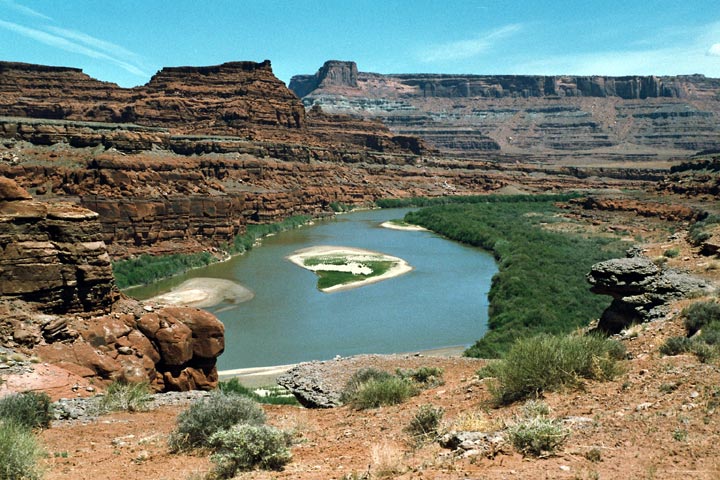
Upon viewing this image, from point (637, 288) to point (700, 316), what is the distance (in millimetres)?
2910

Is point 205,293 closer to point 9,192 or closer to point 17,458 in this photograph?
point 9,192

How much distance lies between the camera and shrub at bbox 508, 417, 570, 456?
6156 mm

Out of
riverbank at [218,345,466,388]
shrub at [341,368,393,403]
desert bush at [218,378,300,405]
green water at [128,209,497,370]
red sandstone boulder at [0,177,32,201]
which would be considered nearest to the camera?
shrub at [341,368,393,403]

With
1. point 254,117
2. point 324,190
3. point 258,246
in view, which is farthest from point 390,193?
point 258,246

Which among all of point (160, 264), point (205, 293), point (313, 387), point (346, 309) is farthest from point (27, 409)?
point (160, 264)

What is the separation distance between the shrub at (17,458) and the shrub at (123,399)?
128 inches

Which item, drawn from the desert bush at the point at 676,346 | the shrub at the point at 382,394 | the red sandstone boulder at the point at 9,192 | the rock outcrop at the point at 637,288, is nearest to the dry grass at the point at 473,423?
the shrub at the point at 382,394

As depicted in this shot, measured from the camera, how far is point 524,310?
23859 millimetres

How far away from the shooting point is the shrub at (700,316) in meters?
10.5

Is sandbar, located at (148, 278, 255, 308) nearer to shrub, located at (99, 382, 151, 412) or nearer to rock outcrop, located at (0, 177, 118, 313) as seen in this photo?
rock outcrop, located at (0, 177, 118, 313)

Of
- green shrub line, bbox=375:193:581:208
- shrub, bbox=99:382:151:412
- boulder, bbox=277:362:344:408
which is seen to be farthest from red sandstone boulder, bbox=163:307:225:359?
green shrub line, bbox=375:193:581:208

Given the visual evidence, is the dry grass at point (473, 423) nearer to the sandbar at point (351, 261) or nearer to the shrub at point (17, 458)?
the shrub at point (17, 458)

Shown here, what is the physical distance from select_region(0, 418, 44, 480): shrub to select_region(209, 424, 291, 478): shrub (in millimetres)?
1942

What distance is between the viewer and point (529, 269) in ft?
104
